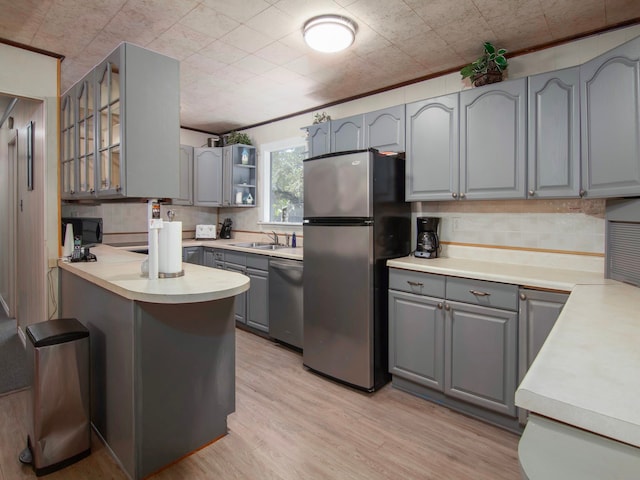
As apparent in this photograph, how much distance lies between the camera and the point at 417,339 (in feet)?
8.46

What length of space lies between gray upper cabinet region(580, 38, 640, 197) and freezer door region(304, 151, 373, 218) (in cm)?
131

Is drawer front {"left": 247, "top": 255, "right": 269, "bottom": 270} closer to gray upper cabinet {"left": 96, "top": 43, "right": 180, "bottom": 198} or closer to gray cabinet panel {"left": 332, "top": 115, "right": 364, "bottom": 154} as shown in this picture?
gray cabinet panel {"left": 332, "top": 115, "right": 364, "bottom": 154}

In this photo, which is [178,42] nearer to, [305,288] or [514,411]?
[305,288]

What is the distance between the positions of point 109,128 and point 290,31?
1.34m

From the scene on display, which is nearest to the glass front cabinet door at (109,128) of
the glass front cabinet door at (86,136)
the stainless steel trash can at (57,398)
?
the glass front cabinet door at (86,136)

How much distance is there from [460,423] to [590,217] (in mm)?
1607

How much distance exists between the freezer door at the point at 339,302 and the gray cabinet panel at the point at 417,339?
188mm

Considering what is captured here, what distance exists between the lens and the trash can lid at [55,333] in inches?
72.0

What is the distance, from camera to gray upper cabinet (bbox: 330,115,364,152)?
3188 millimetres

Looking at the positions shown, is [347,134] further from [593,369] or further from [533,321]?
[593,369]

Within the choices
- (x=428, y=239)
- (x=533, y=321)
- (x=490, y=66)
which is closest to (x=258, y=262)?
(x=428, y=239)

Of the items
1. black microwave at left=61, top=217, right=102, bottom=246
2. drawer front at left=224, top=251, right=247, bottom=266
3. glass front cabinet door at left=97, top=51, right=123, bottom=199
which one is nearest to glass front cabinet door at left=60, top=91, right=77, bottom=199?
black microwave at left=61, top=217, right=102, bottom=246

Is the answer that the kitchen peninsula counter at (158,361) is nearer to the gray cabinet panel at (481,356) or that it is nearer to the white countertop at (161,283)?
the white countertop at (161,283)

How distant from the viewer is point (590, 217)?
2.37m
